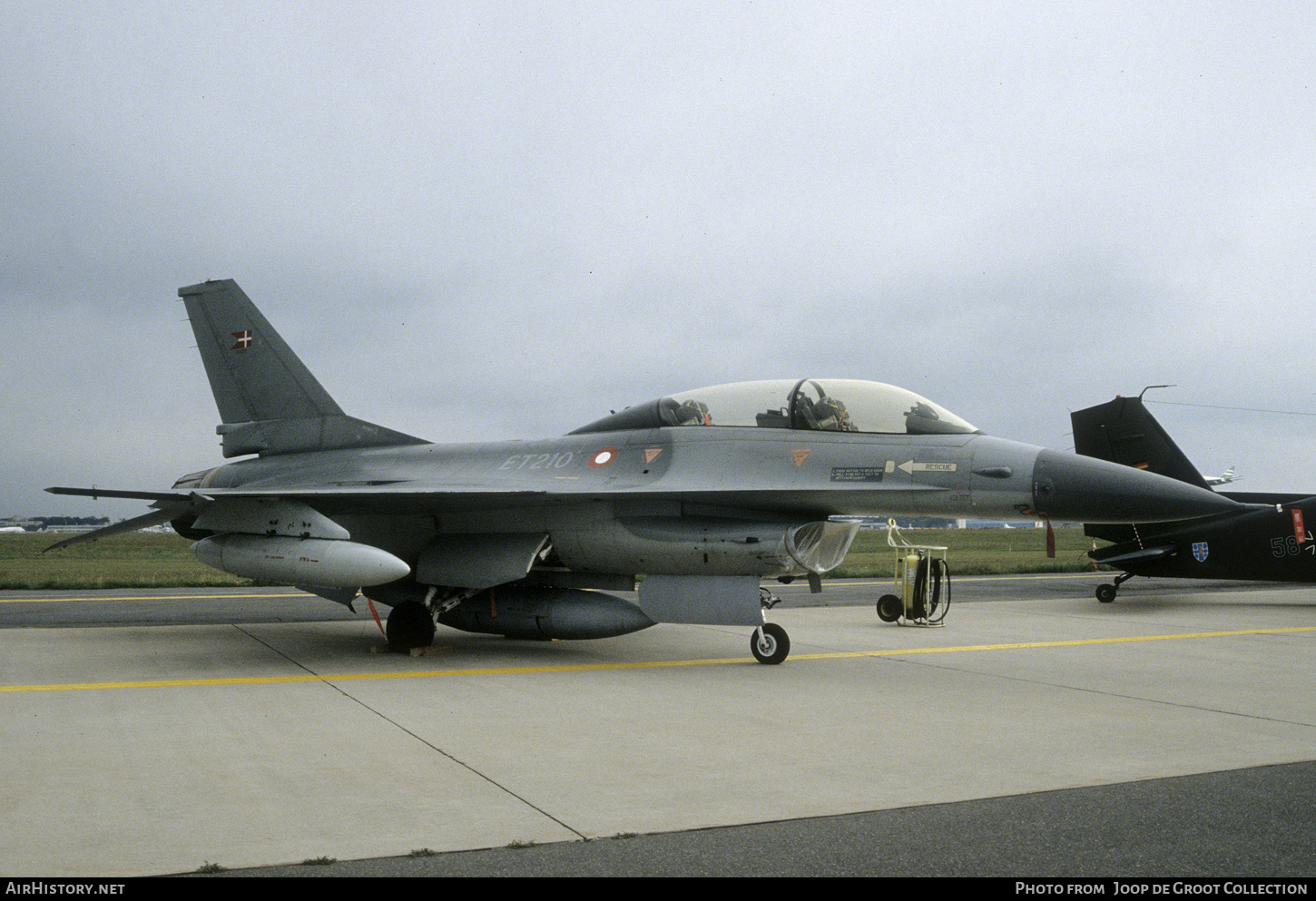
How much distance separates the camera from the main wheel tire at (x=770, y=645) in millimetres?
8516

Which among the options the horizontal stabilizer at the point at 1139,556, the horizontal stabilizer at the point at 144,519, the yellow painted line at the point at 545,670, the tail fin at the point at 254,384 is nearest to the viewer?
the yellow painted line at the point at 545,670

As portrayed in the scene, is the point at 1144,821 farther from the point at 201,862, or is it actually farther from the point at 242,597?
the point at 242,597

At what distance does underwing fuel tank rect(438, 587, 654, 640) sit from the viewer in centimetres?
895

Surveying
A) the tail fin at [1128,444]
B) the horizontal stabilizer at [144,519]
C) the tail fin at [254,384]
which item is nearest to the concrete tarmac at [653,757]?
the horizontal stabilizer at [144,519]

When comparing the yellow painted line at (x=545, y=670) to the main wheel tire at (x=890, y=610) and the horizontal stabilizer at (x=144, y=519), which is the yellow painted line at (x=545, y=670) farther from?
the main wheel tire at (x=890, y=610)

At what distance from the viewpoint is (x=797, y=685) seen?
293 inches

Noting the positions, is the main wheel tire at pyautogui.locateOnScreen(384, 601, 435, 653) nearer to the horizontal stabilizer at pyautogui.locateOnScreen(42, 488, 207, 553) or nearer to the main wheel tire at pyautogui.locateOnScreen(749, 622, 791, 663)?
the horizontal stabilizer at pyautogui.locateOnScreen(42, 488, 207, 553)

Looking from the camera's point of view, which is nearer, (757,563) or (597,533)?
(757,563)

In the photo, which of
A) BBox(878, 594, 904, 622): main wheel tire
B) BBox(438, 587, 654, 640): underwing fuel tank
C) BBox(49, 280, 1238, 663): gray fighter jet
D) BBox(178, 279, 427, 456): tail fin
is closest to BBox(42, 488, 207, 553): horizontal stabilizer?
BBox(49, 280, 1238, 663): gray fighter jet

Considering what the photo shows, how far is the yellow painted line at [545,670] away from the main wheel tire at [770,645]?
0.30 meters

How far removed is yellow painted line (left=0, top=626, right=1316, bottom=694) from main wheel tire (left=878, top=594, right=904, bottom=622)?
7.98 feet

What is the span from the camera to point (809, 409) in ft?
28.1
